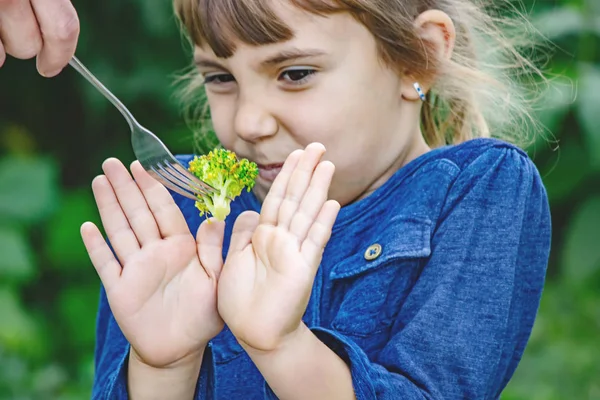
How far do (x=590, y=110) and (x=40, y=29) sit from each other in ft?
7.34

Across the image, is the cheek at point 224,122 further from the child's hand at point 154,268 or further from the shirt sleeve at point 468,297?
the shirt sleeve at point 468,297

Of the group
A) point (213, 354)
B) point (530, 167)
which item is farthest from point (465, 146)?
point (213, 354)

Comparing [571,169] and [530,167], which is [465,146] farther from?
[571,169]

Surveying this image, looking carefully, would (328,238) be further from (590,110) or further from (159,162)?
(590,110)

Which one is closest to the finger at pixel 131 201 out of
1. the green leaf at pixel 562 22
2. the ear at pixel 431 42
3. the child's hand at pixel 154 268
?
the child's hand at pixel 154 268

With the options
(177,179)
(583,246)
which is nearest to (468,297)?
(177,179)

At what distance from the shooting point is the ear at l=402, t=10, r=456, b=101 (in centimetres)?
189

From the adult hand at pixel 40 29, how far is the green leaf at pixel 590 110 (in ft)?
7.12

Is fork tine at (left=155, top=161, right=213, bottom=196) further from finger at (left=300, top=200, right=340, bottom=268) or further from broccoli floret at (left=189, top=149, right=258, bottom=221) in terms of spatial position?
finger at (left=300, top=200, right=340, bottom=268)

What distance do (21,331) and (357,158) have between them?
2142 millimetres

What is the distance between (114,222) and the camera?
1.60m

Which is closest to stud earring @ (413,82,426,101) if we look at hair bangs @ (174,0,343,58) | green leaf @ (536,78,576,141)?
hair bangs @ (174,0,343,58)

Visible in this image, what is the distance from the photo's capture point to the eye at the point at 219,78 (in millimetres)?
1832

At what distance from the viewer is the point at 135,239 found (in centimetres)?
159
